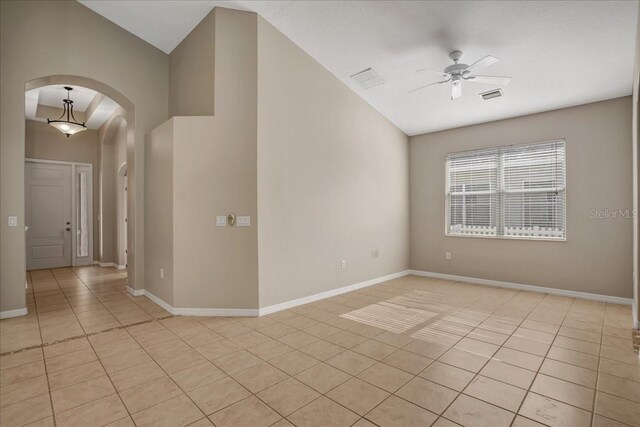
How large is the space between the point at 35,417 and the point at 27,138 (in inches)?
303

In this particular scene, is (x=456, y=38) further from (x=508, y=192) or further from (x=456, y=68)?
(x=508, y=192)

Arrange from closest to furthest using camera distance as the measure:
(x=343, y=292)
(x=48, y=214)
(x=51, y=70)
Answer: (x=51, y=70)
(x=343, y=292)
(x=48, y=214)

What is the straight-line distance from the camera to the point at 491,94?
4879mm

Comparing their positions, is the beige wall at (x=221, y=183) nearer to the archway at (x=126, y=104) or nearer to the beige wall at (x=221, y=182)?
the beige wall at (x=221, y=182)

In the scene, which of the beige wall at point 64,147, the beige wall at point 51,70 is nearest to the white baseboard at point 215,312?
the beige wall at point 51,70

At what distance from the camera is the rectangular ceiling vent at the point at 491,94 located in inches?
188

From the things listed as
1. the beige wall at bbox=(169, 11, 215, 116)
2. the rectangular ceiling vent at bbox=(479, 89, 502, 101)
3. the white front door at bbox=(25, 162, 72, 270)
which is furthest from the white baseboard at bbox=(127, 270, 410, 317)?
the white front door at bbox=(25, 162, 72, 270)

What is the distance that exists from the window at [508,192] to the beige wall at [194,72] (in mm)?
4636

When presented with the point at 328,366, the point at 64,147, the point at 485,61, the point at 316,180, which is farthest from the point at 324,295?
the point at 64,147

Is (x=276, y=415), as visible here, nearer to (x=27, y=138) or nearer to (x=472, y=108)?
(x=472, y=108)

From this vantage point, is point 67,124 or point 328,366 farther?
point 67,124

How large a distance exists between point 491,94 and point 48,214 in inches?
373

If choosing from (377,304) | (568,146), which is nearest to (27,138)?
(377,304)

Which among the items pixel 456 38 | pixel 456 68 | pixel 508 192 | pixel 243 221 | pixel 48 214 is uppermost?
pixel 456 38
